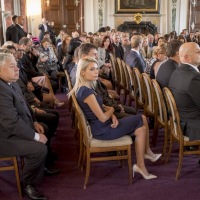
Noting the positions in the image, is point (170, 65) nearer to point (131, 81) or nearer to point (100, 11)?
point (131, 81)

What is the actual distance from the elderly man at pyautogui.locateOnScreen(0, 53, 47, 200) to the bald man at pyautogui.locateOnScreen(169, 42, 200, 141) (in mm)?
1365

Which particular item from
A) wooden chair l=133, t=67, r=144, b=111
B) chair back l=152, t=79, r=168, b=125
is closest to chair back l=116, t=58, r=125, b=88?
wooden chair l=133, t=67, r=144, b=111

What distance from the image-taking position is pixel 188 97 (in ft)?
9.93

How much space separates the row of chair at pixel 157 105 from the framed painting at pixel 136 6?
8.90 m

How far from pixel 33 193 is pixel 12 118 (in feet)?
2.29

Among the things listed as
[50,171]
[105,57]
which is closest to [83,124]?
[50,171]

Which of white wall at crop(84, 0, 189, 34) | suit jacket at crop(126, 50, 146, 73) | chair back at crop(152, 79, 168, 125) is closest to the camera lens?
chair back at crop(152, 79, 168, 125)

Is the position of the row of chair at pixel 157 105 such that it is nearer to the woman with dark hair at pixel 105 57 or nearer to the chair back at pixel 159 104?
the chair back at pixel 159 104

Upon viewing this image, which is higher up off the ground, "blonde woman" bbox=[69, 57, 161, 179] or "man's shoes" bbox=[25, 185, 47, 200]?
"blonde woman" bbox=[69, 57, 161, 179]

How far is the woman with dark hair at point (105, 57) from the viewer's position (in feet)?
21.1

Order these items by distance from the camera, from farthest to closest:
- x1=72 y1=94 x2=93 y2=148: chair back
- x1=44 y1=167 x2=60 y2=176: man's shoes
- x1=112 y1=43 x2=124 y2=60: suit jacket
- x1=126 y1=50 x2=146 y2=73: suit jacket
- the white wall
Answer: the white wall → x1=112 y1=43 x2=124 y2=60: suit jacket → x1=126 y1=50 x2=146 y2=73: suit jacket → x1=44 y1=167 x2=60 y2=176: man's shoes → x1=72 y1=94 x2=93 y2=148: chair back

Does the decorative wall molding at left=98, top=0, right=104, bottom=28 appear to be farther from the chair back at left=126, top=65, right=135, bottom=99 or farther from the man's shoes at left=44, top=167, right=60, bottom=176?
the man's shoes at left=44, top=167, right=60, bottom=176

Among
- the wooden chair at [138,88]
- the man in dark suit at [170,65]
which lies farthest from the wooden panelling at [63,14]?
the man in dark suit at [170,65]

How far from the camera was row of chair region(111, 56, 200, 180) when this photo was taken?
306 cm
